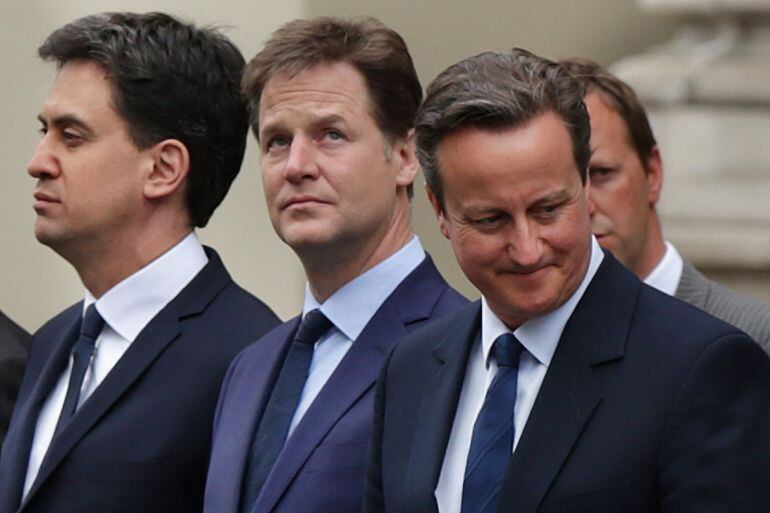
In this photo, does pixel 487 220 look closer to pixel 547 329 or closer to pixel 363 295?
pixel 547 329

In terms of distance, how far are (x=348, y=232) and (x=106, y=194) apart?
2.36 feet

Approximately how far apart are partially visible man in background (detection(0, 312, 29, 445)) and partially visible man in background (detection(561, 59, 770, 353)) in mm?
1469

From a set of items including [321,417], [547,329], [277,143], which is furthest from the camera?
[277,143]

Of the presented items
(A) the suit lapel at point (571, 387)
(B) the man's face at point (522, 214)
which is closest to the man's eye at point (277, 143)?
(B) the man's face at point (522, 214)

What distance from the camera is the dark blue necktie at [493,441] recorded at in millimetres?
4129

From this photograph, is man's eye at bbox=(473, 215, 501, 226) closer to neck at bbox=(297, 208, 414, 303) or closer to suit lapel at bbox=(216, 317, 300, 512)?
neck at bbox=(297, 208, 414, 303)

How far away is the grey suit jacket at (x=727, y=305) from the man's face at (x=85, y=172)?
141 cm

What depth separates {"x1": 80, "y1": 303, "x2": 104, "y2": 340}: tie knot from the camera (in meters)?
5.47

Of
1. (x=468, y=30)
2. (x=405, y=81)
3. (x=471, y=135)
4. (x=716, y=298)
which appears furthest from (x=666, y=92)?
(x=471, y=135)

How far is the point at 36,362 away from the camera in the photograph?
18.6 ft

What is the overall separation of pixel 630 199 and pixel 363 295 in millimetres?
1015

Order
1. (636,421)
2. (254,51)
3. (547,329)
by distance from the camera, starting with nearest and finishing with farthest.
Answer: (636,421)
(547,329)
(254,51)

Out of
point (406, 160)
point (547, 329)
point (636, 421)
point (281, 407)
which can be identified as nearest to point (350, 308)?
point (281, 407)

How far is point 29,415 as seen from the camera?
5.41m
